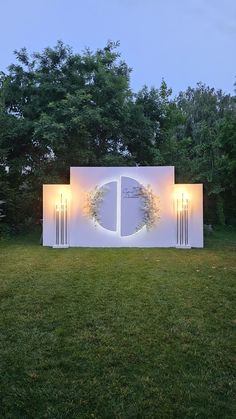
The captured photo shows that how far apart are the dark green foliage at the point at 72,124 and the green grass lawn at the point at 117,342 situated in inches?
295

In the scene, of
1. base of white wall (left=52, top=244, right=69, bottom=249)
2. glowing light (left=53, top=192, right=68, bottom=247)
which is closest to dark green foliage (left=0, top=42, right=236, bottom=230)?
glowing light (left=53, top=192, right=68, bottom=247)

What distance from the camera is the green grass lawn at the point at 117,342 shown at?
257 cm

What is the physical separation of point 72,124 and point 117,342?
1054 centimetres

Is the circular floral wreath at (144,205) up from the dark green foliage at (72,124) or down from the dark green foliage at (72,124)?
down

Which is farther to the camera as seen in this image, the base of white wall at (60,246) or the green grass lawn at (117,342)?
the base of white wall at (60,246)

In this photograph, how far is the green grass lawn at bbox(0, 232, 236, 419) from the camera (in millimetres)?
2572

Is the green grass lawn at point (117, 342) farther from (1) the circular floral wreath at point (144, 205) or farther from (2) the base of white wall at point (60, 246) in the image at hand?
(1) the circular floral wreath at point (144, 205)

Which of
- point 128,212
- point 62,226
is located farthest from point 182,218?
point 62,226

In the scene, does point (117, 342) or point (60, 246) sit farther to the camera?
point (60, 246)

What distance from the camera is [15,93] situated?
14.9 meters

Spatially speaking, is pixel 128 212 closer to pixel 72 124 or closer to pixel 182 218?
pixel 182 218

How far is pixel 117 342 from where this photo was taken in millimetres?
3629

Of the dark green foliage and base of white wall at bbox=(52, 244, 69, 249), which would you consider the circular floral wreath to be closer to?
base of white wall at bbox=(52, 244, 69, 249)

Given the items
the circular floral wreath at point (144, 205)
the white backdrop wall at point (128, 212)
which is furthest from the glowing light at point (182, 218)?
the circular floral wreath at point (144, 205)
